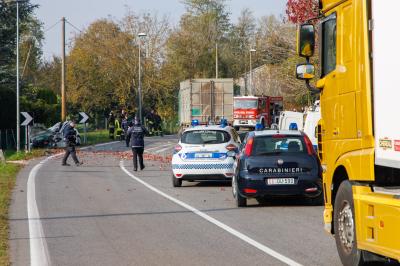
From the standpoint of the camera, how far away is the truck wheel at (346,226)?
939 cm

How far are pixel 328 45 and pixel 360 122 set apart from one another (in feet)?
5.81

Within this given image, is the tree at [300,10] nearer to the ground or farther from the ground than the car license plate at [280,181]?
farther from the ground

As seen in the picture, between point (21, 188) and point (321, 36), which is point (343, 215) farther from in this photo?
point (21, 188)

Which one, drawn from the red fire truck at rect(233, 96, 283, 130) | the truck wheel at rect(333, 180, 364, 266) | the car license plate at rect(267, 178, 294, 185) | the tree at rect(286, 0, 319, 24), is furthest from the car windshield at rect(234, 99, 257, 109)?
the truck wheel at rect(333, 180, 364, 266)

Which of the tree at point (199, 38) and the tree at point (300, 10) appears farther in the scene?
the tree at point (199, 38)

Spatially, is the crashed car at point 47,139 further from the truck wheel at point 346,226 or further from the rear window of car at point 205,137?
the truck wheel at point 346,226

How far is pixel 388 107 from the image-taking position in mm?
8211

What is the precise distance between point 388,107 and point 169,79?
6612cm

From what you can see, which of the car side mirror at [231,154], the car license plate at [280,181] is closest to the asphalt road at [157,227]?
the car license plate at [280,181]

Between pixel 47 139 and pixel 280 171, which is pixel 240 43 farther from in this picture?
pixel 280 171

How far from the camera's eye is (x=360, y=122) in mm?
9047

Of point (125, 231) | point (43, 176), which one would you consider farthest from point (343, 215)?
point (43, 176)

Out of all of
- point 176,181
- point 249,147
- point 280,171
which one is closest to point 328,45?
point 280,171

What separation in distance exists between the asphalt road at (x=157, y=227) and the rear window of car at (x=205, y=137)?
119 centimetres
